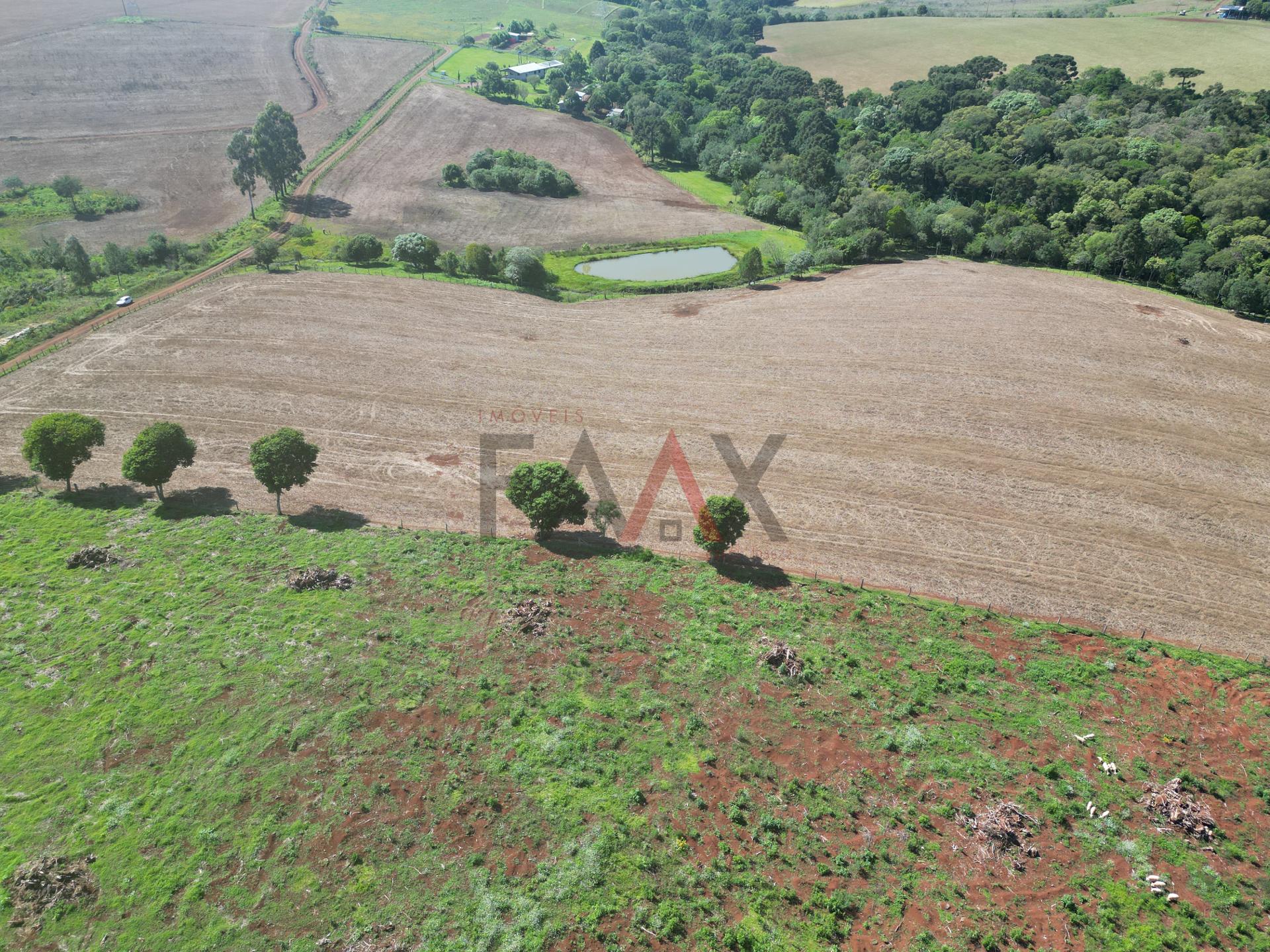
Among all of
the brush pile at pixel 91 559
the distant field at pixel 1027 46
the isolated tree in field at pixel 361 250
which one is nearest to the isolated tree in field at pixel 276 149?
the isolated tree in field at pixel 361 250

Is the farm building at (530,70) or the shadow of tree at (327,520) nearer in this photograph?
the shadow of tree at (327,520)

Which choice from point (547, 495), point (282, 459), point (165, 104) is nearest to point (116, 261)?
point (282, 459)

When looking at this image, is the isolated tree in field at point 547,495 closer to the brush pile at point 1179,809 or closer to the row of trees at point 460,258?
the brush pile at point 1179,809

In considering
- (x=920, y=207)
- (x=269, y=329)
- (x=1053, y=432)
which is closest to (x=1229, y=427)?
(x=1053, y=432)

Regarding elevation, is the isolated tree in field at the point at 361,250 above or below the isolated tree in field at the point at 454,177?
below

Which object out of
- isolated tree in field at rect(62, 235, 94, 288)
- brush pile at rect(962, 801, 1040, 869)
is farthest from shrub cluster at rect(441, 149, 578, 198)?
brush pile at rect(962, 801, 1040, 869)

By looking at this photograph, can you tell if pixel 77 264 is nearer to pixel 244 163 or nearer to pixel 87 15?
pixel 244 163
